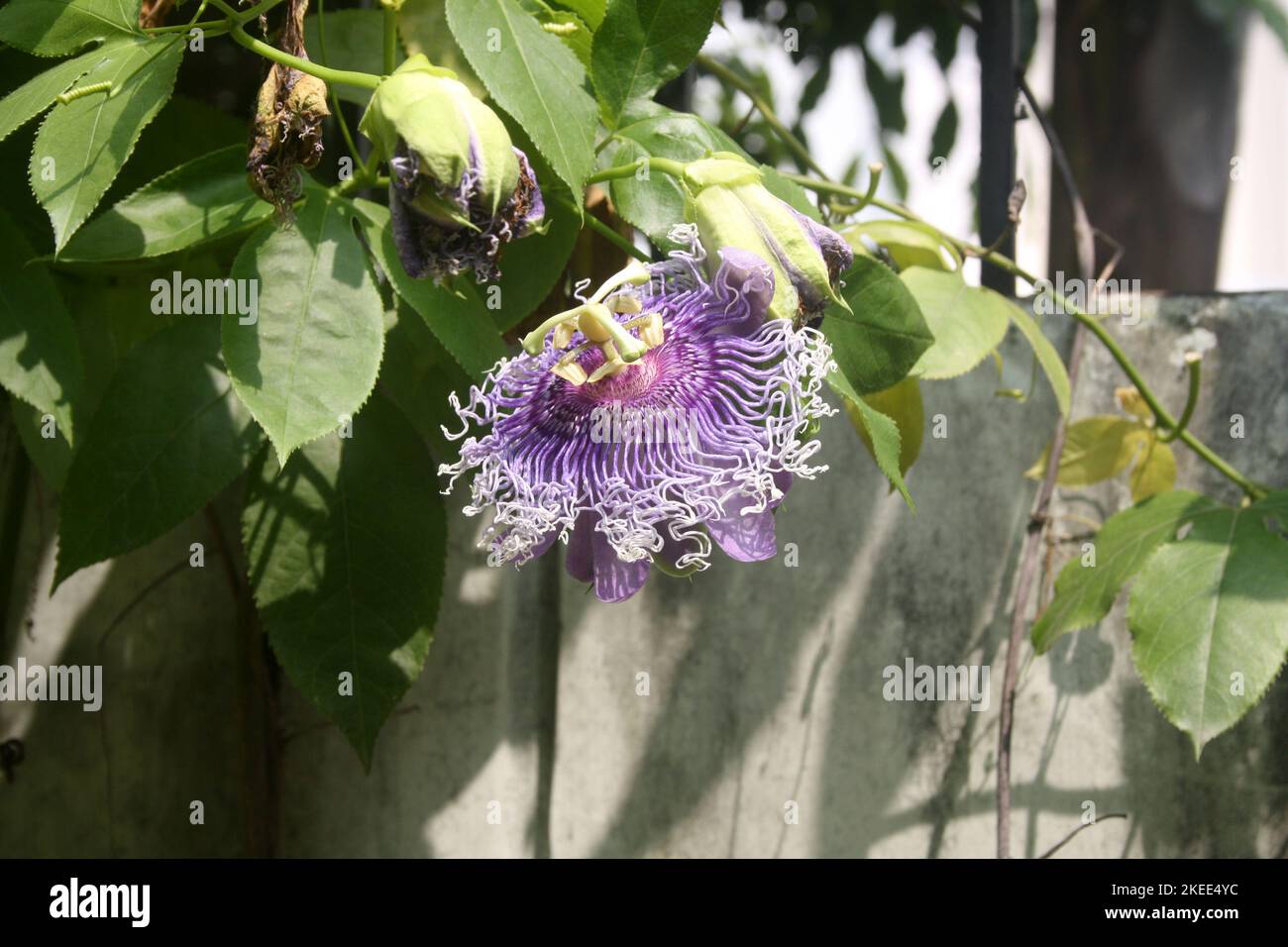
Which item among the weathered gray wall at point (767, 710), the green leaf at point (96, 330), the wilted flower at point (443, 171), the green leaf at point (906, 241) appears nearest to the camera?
the wilted flower at point (443, 171)

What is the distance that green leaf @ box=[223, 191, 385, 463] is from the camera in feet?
2.24

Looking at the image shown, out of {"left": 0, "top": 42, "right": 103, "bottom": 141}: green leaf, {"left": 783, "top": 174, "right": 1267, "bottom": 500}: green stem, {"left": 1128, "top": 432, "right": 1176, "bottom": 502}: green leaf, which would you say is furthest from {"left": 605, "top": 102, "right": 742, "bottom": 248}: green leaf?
{"left": 1128, "top": 432, "right": 1176, "bottom": 502}: green leaf

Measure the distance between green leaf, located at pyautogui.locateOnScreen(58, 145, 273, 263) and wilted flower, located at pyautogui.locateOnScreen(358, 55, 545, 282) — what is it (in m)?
0.17

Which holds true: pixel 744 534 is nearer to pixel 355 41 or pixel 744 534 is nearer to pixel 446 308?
pixel 446 308

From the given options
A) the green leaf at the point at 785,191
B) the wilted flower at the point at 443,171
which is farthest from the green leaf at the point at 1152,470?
the wilted flower at the point at 443,171

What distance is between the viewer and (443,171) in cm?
62

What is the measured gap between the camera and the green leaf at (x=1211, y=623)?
912 millimetres

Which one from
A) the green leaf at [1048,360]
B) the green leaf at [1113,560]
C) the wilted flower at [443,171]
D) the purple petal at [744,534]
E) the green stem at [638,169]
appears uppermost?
the green stem at [638,169]

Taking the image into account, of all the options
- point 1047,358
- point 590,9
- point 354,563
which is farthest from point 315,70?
point 1047,358

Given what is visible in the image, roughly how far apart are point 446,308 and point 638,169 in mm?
157

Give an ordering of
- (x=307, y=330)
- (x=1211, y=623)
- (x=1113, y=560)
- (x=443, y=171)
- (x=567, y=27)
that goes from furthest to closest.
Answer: (x=1113, y=560) < (x=1211, y=623) < (x=567, y=27) < (x=307, y=330) < (x=443, y=171)

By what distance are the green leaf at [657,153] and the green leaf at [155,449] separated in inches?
12.9

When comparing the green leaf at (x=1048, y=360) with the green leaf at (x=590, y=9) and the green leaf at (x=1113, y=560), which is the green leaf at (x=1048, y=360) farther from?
the green leaf at (x=590, y=9)

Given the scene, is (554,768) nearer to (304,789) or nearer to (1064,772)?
(304,789)
